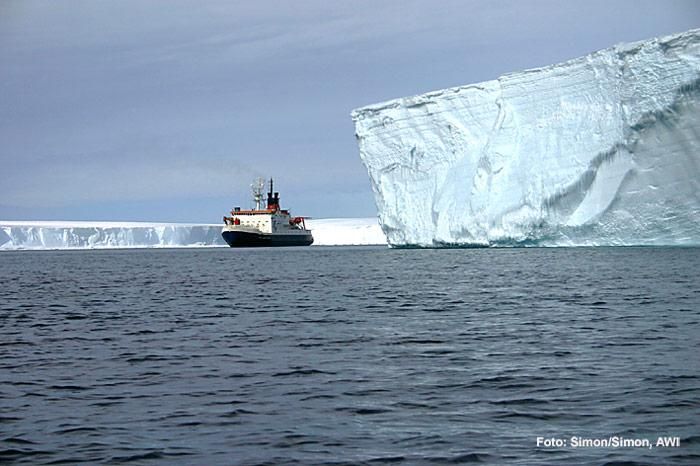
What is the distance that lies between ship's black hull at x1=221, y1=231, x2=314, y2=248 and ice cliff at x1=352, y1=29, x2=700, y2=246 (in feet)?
81.0

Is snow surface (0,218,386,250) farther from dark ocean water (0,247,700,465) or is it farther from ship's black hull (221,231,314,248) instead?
dark ocean water (0,247,700,465)

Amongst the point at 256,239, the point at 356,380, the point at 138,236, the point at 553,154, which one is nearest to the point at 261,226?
the point at 256,239

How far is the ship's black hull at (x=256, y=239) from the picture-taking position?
185 ft

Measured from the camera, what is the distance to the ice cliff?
24344 millimetres

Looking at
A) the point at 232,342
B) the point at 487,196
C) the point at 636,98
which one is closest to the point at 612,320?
the point at 232,342

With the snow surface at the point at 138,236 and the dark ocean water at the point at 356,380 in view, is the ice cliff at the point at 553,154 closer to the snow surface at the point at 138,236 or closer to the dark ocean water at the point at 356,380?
the dark ocean water at the point at 356,380

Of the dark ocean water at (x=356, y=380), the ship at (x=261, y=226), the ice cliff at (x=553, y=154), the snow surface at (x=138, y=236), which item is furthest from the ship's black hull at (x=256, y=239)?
the dark ocean water at (x=356, y=380)

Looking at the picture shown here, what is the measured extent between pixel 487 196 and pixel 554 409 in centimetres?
2336

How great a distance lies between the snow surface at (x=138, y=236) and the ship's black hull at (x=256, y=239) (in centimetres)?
620

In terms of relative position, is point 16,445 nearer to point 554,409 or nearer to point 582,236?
point 554,409

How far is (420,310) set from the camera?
38.8ft

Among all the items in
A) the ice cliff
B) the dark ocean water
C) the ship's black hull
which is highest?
the ice cliff

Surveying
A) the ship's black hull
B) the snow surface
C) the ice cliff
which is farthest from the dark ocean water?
the snow surface

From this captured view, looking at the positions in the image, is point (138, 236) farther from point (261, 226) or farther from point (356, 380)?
point (356, 380)
